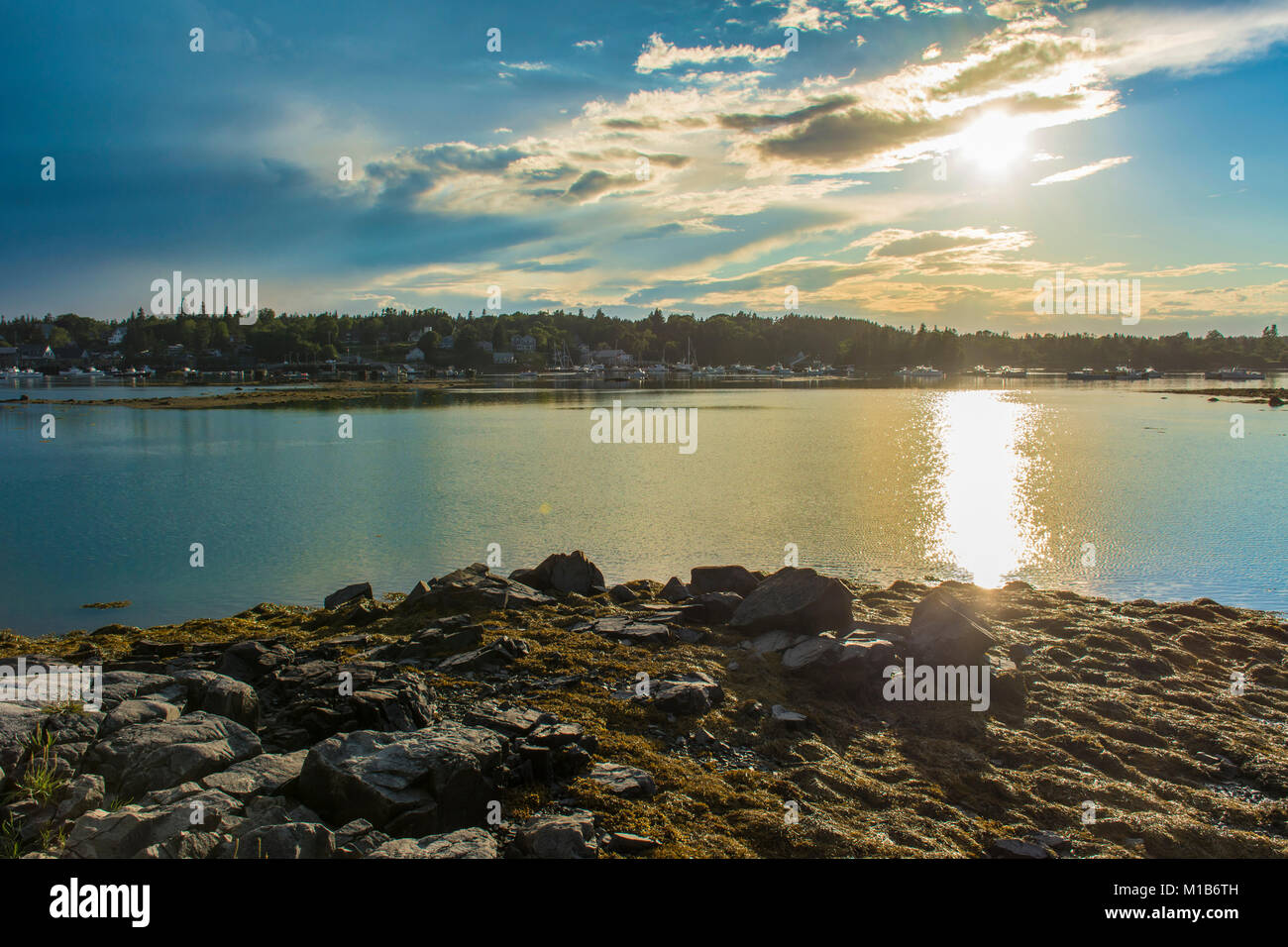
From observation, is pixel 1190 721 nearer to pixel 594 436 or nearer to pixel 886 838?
pixel 886 838

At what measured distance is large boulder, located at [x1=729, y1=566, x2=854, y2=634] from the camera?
43.2 feet

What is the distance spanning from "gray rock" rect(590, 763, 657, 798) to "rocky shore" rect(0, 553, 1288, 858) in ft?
0.13

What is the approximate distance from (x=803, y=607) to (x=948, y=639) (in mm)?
2573

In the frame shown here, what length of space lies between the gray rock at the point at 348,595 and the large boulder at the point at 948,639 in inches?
465

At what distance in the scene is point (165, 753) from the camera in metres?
7.70

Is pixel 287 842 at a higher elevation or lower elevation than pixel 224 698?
lower

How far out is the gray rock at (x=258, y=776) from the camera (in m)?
7.36

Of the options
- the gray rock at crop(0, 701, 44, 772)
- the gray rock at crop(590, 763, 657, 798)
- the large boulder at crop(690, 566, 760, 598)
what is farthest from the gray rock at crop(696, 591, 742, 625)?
the gray rock at crop(0, 701, 44, 772)

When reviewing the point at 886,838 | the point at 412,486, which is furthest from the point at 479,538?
the point at 886,838

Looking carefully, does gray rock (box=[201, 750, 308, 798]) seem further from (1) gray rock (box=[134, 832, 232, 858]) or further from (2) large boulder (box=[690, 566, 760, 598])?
(2) large boulder (box=[690, 566, 760, 598])

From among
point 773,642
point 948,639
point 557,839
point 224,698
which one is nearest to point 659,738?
point 557,839

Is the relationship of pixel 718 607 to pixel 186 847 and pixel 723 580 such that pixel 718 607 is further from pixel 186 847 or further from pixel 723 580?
pixel 186 847
